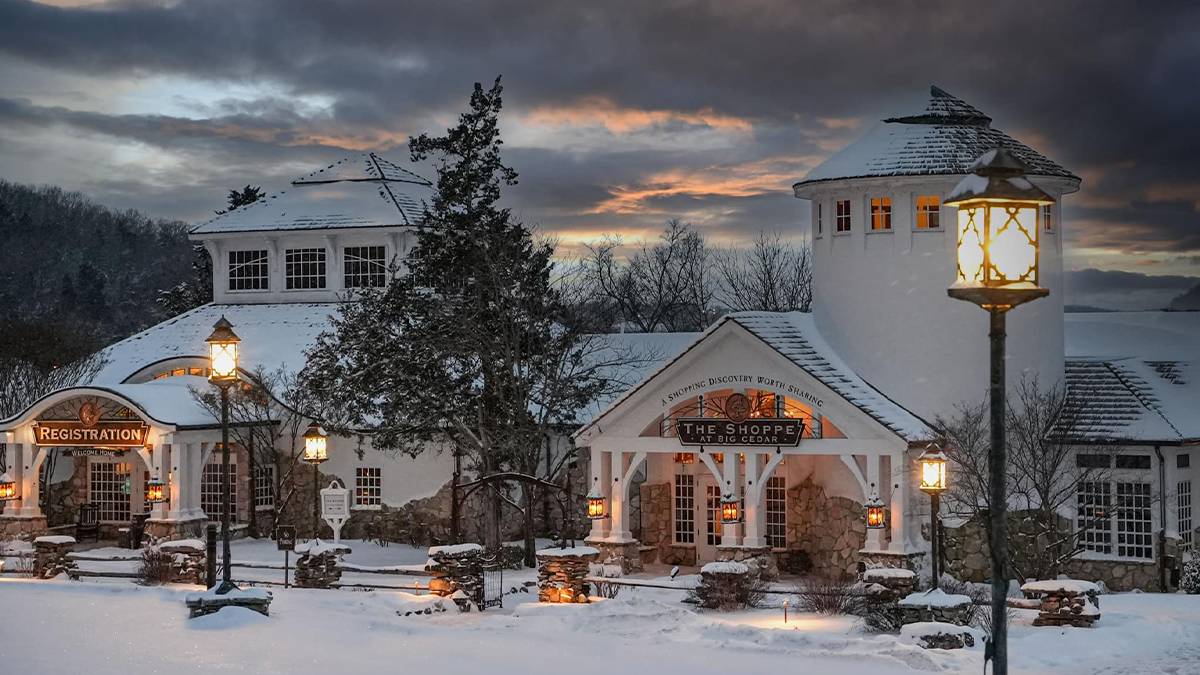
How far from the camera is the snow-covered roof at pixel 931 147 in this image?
3192 centimetres

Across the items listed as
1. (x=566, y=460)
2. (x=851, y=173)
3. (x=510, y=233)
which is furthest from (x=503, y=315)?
(x=851, y=173)

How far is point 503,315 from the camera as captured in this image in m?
34.6

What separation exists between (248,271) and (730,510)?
2134cm

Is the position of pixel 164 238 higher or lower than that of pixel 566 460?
higher

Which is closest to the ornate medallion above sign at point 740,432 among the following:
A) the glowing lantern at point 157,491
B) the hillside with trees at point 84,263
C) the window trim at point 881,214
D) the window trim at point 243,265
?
the window trim at point 881,214

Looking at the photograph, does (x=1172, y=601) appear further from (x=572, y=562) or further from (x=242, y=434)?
(x=242, y=434)

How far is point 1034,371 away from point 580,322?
33.4ft

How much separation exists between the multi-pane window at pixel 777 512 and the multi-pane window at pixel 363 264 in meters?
16.0

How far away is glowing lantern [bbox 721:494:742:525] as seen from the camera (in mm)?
30422

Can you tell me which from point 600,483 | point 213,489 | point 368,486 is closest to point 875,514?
point 600,483

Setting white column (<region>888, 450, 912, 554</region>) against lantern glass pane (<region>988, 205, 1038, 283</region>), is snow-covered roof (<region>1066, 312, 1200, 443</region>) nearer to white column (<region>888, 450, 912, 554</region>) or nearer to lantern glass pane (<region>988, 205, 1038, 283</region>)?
white column (<region>888, 450, 912, 554</region>)

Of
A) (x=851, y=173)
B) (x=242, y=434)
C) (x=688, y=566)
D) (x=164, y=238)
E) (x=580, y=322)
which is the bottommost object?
(x=688, y=566)

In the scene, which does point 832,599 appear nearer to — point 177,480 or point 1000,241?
point 1000,241

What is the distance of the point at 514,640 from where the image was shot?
70.5ft
